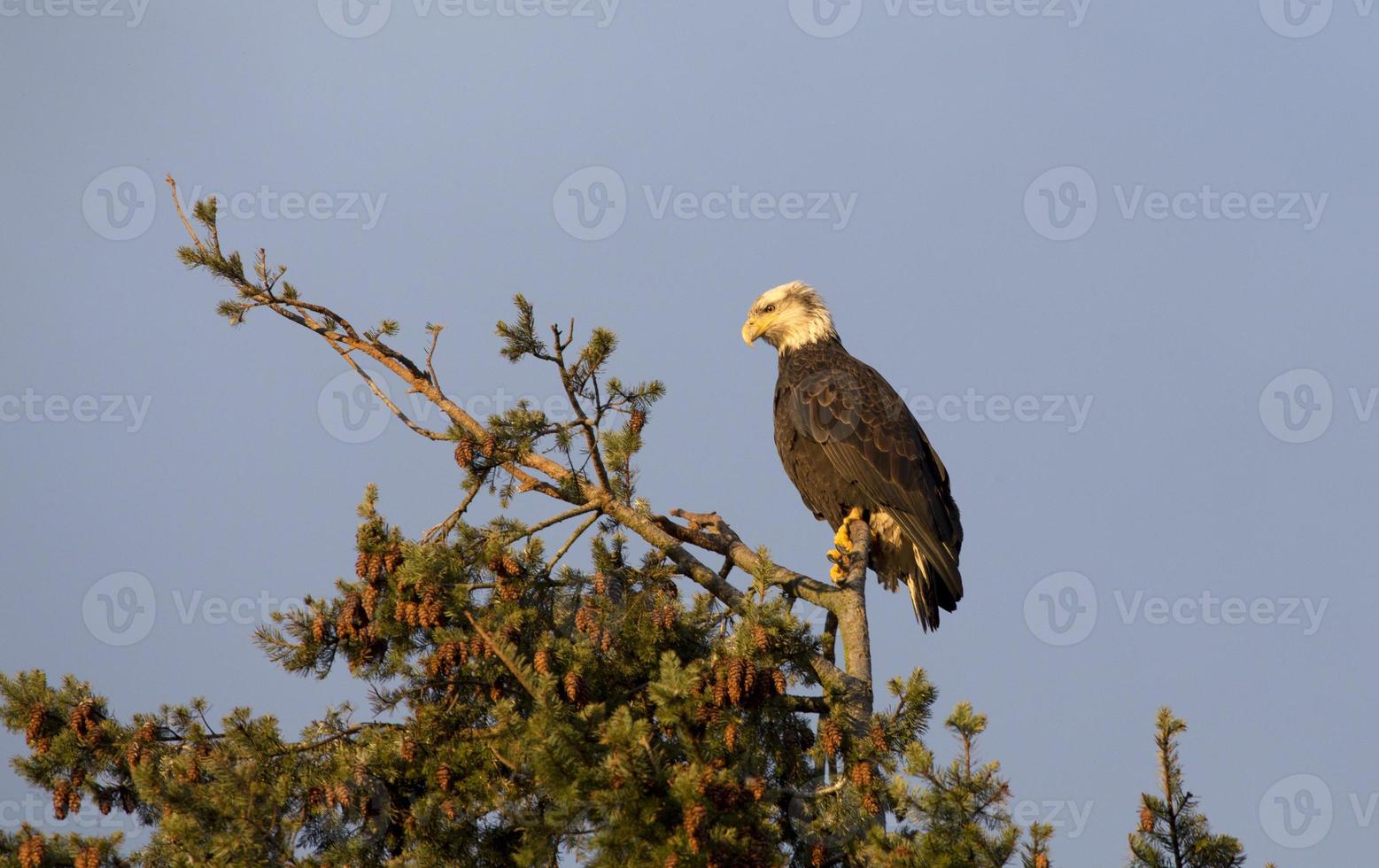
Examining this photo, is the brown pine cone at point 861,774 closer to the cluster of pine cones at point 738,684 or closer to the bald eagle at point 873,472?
the cluster of pine cones at point 738,684

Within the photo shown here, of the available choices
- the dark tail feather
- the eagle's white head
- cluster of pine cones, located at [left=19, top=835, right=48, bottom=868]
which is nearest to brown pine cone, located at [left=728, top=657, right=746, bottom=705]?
cluster of pine cones, located at [left=19, top=835, right=48, bottom=868]

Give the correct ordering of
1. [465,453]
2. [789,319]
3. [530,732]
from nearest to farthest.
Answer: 1. [530,732]
2. [465,453]
3. [789,319]

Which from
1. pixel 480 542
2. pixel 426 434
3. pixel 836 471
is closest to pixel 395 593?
pixel 480 542

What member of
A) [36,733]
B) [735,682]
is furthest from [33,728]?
[735,682]

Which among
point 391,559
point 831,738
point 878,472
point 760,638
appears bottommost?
point 831,738

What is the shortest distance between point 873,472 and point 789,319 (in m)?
1.72

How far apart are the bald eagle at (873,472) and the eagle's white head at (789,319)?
478mm

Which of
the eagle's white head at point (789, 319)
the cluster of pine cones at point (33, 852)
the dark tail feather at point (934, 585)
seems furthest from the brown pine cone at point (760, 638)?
the eagle's white head at point (789, 319)

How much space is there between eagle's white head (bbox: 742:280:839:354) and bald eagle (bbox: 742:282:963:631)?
1.57 feet

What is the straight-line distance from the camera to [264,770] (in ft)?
15.3

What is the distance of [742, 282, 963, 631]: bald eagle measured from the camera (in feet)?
22.8

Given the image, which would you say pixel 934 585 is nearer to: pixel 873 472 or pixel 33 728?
pixel 873 472

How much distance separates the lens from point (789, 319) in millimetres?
8430

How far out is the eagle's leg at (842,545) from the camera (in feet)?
21.1
